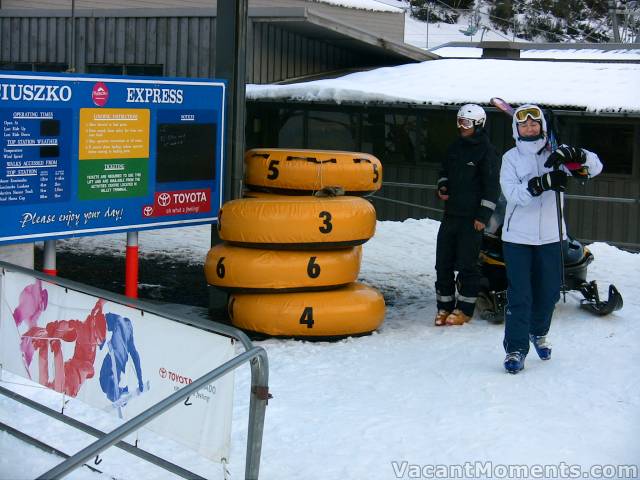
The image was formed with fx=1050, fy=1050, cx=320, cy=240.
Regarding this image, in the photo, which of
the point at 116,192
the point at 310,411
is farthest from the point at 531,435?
the point at 116,192

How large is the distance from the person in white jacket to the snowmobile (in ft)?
6.06

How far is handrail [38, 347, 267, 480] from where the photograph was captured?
12.6ft

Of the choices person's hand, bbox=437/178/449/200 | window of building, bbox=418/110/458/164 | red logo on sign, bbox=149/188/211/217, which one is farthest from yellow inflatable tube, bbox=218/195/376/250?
window of building, bbox=418/110/458/164

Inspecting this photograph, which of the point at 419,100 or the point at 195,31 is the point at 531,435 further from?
the point at 195,31

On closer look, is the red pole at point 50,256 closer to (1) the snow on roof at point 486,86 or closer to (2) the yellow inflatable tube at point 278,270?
(2) the yellow inflatable tube at point 278,270

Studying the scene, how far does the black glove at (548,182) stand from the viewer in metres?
7.23

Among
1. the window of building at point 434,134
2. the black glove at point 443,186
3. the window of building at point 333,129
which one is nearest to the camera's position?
the black glove at point 443,186

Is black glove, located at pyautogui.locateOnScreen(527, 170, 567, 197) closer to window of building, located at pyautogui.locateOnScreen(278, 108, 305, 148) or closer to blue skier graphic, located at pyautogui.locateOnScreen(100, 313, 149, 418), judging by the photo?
blue skier graphic, located at pyautogui.locateOnScreen(100, 313, 149, 418)

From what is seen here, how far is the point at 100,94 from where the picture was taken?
8.27m

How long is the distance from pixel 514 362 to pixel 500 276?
2016 millimetres

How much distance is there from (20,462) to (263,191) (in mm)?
4291

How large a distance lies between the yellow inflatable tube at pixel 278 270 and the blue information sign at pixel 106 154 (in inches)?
29.4

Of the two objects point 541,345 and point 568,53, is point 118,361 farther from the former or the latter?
point 568,53

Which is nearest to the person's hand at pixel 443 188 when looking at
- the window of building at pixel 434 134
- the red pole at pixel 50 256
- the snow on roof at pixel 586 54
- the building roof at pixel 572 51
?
the red pole at pixel 50 256
